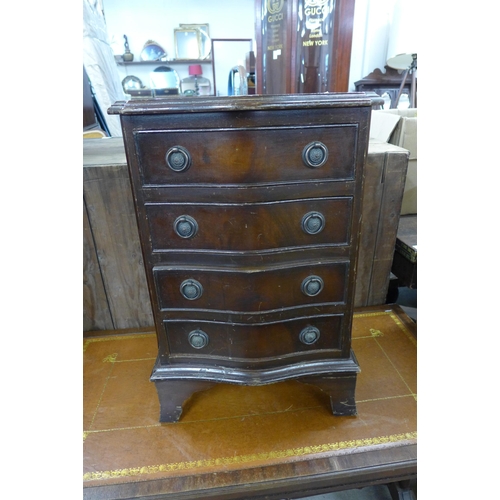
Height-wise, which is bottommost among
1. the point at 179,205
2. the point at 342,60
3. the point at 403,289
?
the point at 403,289

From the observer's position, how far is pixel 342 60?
113 cm

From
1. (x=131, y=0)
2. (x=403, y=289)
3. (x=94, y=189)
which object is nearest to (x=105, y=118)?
(x=94, y=189)

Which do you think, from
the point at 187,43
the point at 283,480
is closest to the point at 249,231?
the point at 283,480

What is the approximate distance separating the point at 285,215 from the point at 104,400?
41.3 inches

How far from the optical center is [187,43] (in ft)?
14.8

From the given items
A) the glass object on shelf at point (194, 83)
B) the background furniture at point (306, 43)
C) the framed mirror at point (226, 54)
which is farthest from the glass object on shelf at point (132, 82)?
the background furniture at point (306, 43)

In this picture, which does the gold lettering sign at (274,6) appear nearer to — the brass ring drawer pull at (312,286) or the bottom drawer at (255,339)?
the brass ring drawer pull at (312,286)

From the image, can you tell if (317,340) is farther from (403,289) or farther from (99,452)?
(403,289)

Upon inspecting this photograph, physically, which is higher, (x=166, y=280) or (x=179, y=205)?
(x=179, y=205)

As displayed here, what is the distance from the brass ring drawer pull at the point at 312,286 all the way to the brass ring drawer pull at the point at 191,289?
316mm

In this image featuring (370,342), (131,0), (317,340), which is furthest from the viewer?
(131,0)

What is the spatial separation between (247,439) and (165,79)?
466cm

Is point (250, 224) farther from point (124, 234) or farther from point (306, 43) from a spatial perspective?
point (124, 234)

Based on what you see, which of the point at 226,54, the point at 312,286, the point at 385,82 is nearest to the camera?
the point at 312,286
